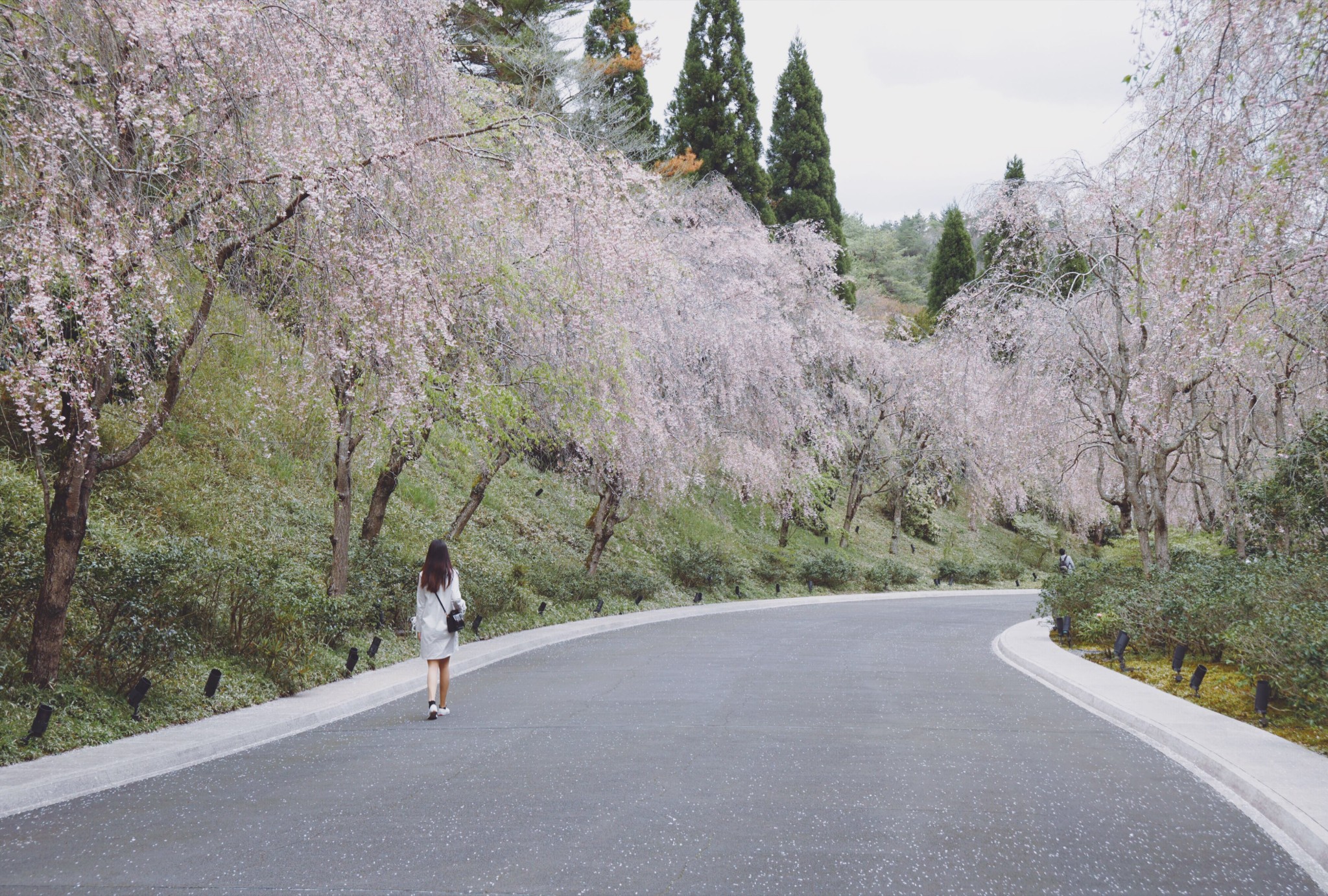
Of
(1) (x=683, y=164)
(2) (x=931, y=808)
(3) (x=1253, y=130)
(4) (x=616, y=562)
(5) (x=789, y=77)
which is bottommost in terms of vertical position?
(4) (x=616, y=562)

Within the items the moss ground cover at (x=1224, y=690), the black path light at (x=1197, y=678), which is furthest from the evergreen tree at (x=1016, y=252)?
the black path light at (x=1197, y=678)

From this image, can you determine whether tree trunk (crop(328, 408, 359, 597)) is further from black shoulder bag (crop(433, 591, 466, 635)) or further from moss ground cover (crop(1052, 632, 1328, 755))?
moss ground cover (crop(1052, 632, 1328, 755))

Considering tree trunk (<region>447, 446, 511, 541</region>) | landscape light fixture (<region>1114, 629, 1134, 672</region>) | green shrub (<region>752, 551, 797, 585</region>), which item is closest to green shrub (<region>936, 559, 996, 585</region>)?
green shrub (<region>752, 551, 797, 585</region>)

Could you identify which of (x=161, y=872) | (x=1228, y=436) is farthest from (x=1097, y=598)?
(x=161, y=872)

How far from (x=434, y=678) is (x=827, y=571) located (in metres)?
25.0

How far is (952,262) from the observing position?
54062 millimetres

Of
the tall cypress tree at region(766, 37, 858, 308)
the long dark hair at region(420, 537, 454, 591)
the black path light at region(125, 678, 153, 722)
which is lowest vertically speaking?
the black path light at region(125, 678, 153, 722)

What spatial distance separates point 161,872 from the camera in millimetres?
4934

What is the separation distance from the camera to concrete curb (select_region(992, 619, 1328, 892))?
595 centimetres

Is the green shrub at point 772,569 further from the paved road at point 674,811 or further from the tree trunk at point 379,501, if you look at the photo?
the paved road at point 674,811

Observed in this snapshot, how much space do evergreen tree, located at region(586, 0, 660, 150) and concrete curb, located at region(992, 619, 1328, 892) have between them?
28014 millimetres

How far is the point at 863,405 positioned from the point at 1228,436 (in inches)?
565

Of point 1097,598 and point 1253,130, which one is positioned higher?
point 1253,130

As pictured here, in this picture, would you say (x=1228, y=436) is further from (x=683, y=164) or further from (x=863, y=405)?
(x=683, y=164)
